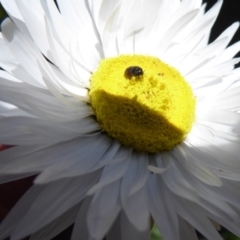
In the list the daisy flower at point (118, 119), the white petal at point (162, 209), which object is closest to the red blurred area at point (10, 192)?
the daisy flower at point (118, 119)

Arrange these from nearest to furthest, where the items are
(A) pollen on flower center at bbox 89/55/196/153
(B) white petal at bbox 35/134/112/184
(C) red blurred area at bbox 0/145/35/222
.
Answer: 1. (B) white petal at bbox 35/134/112/184
2. (A) pollen on flower center at bbox 89/55/196/153
3. (C) red blurred area at bbox 0/145/35/222

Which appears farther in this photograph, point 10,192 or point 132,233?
point 10,192

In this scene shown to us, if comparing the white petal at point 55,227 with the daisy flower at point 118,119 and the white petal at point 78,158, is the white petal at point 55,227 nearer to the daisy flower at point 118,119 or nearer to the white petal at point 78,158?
the daisy flower at point 118,119

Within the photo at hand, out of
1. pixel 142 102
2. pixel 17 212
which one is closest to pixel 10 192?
pixel 17 212

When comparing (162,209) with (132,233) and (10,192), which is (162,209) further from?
(10,192)

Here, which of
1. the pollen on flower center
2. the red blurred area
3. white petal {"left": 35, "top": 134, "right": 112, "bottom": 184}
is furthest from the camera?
the red blurred area

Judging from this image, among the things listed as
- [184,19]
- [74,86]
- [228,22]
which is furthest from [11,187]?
[228,22]

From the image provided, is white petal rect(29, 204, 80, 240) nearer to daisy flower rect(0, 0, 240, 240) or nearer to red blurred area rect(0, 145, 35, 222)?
daisy flower rect(0, 0, 240, 240)

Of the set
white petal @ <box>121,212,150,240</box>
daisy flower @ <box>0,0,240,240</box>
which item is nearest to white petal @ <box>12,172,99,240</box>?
daisy flower @ <box>0,0,240,240</box>
